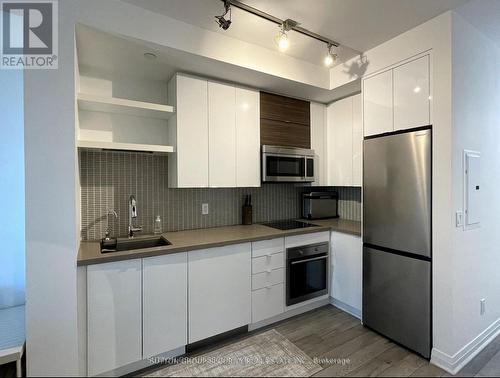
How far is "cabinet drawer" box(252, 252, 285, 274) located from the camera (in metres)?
2.10

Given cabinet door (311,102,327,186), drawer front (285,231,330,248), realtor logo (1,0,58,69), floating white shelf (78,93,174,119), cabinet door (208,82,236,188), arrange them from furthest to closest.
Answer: cabinet door (311,102,327,186), drawer front (285,231,330,248), cabinet door (208,82,236,188), floating white shelf (78,93,174,119), realtor logo (1,0,58,69)

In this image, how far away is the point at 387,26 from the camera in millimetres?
1820

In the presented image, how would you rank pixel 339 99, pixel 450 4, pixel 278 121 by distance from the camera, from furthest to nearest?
pixel 339 99, pixel 278 121, pixel 450 4

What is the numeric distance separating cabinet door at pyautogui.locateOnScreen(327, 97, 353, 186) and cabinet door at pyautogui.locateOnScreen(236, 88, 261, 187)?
93cm

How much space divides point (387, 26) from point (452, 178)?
1146 mm

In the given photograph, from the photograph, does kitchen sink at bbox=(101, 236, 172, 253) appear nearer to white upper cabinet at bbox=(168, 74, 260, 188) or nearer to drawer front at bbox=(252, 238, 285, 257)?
white upper cabinet at bbox=(168, 74, 260, 188)

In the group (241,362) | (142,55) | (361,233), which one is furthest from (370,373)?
(142,55)

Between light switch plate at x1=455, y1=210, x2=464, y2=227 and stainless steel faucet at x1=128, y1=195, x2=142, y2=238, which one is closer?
light switch plate at x1=455, y1=210, x2=464, y2=227

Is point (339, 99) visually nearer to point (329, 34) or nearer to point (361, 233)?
point (329, 34)

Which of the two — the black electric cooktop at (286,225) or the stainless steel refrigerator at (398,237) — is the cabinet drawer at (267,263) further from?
the stainless steel refrigerator at (398,237)

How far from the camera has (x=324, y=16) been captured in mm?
1696

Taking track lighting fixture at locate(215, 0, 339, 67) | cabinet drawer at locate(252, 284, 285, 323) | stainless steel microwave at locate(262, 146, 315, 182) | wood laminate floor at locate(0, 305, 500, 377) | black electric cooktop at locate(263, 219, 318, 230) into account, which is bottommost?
wood laminate floor at locate(0, 305, 500, 377)

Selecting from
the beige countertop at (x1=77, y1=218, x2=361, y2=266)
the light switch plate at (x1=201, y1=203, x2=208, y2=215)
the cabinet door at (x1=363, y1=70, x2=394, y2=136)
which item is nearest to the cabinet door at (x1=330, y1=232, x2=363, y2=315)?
the beige countertop at (x1=77, y1=218, x2=361, y2=266)

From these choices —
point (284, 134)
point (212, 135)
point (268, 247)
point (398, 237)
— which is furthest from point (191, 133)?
point (398, 237)
